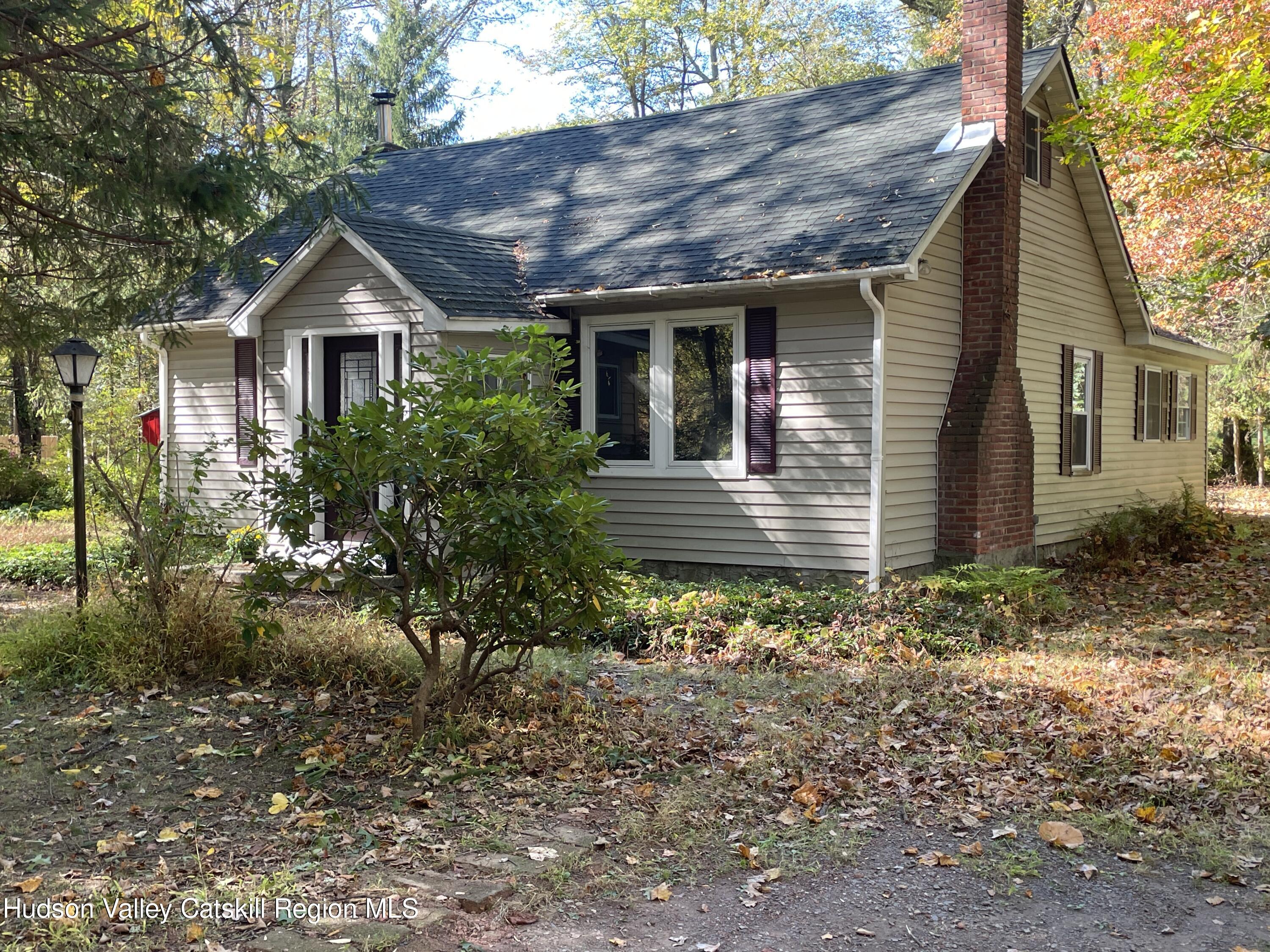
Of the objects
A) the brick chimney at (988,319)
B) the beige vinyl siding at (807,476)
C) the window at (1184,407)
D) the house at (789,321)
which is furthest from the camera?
the window at (1184,407)

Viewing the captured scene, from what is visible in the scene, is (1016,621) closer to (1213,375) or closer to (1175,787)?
(1175,787)

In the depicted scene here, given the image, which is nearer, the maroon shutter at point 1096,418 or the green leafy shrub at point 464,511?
the green leafy shrub at point 464,511

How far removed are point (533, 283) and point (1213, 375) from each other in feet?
65.5

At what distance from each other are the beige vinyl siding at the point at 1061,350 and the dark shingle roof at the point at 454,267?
19.1 feet

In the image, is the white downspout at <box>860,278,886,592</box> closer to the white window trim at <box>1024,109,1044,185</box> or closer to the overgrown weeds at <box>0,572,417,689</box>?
the white window trim at <box>1024,109,1044,185</box>

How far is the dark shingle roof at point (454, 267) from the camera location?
11.0 metres

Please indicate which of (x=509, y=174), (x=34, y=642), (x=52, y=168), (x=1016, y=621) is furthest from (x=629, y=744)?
(x=509, y=174)

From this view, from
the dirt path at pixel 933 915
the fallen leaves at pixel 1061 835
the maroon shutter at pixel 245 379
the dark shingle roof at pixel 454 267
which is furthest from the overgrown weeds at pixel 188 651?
the maroon shutter at pixel 245 379

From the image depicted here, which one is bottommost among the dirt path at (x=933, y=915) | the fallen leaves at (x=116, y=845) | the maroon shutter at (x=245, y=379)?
the dirt path at (x=933, y=915)

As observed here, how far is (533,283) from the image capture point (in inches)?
473

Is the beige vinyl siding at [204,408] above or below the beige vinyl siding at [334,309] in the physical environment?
below

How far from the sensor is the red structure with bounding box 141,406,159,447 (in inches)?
597

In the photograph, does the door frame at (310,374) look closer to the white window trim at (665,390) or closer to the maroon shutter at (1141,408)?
the white window trim at (665,390)

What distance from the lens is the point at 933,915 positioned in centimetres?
414
